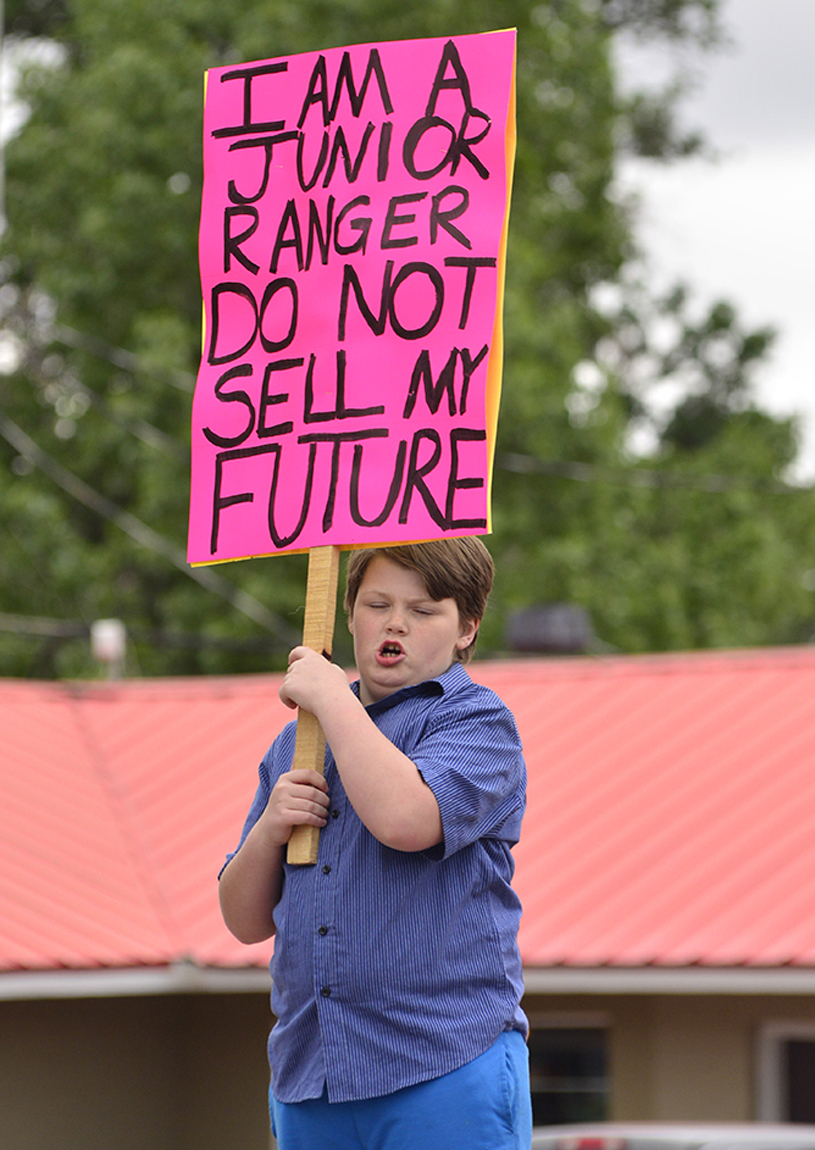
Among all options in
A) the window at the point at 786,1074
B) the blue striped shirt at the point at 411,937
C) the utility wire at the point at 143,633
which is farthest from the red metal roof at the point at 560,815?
the utility wire at the point at 143,633

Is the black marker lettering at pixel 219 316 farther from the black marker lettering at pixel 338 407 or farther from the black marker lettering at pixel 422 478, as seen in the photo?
the black marker lettering at pixel 422 478

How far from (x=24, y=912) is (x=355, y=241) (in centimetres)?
522

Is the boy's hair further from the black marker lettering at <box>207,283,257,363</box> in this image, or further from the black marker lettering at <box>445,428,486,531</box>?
the black marker lettering at <box>207,283,257,363</box>

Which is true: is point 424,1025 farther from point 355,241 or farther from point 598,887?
point 598,887

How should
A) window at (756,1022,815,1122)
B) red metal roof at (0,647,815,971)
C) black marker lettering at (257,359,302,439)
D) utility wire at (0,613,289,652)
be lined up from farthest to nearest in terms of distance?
utility wire at (0,613,289,652) → window at (756,1022,815,1122) → red metal roof at (0,647,815,971) → black marker lettering at (257,359,302,439)

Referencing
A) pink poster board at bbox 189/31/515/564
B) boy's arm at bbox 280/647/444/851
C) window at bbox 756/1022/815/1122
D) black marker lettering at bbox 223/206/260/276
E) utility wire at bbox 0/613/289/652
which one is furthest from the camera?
utility wire at bbox 0/613/289/652

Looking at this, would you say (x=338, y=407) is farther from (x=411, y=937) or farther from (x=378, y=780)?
(x=411, y=937)

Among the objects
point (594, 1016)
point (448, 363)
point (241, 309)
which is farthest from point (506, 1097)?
point (594, 1016)

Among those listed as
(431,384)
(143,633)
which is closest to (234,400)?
(431,384)

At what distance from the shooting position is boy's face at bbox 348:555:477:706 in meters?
2.38

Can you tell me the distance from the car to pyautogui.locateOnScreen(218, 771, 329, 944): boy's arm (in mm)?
1940

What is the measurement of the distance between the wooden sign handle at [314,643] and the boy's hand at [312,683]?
0.03 m

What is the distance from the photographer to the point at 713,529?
22.0 m

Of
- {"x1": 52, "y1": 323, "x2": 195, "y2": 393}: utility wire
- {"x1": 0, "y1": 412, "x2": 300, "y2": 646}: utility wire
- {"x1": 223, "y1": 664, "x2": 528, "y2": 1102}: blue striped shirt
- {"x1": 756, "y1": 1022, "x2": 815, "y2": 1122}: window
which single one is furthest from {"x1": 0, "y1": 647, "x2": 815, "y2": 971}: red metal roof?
{"x1": 52, "y1": 323, "x2": 195, "y2": 393}: utility wire
